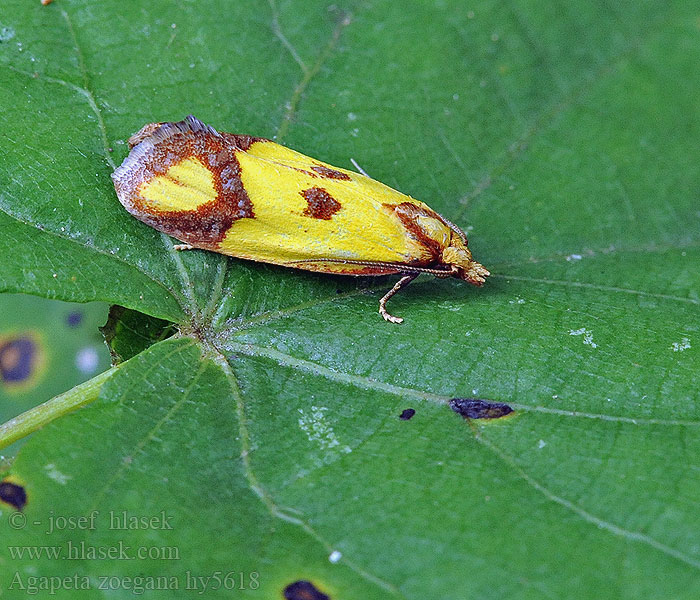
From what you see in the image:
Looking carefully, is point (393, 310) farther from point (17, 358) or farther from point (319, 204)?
point (17, 358)

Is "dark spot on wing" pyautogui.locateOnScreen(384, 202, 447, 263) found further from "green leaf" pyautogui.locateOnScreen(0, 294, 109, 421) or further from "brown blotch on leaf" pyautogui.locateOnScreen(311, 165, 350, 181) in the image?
"green leaf" pyautogui.locateOnScreen(0, 294, 109, 421)

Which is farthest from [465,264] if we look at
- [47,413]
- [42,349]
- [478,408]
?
[42,349]

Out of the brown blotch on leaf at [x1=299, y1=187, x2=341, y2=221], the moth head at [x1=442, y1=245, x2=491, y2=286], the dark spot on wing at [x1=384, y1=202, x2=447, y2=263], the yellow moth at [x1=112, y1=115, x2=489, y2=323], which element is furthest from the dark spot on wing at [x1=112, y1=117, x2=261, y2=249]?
the moth head at [x1=442, y1=245, x2=491, y2=286]

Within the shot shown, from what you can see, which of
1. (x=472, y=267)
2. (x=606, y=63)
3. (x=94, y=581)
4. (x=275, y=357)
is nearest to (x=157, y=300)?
(x=275, y=357)

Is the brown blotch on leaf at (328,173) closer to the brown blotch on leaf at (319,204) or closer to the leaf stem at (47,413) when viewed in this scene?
the brown blotch on leaf at (319,204)

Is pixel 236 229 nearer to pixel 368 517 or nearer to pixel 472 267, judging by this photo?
pixel 472 267

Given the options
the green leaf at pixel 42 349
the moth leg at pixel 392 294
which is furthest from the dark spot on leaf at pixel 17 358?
the moth leg at pixel 392 294
